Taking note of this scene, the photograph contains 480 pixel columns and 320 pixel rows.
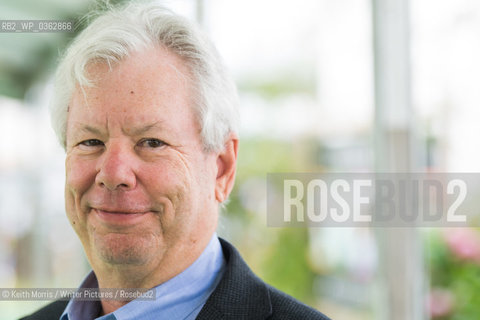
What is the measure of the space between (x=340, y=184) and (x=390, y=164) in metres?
0.38

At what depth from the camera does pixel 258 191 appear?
309 cm

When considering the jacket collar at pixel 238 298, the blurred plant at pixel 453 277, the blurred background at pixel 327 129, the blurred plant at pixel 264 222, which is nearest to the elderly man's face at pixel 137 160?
the jacket collar at pixel 238 298

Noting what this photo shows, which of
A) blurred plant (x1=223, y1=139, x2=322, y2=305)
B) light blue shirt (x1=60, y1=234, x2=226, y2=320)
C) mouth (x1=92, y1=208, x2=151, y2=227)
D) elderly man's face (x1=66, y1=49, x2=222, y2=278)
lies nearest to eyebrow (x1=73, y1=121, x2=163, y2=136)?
elderly man's face (x1=66, y1=49, x2=222, y2=278)

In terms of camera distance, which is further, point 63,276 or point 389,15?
point 63,276

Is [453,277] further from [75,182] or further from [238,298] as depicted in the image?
[75,182]

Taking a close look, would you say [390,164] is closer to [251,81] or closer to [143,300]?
[251,81]

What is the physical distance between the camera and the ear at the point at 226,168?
115 cm

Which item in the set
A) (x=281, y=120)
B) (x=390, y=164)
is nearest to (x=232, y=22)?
(x=281, y=120)

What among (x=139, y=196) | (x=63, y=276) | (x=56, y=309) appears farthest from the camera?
(x=63, y=276)

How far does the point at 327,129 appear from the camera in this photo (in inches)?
118

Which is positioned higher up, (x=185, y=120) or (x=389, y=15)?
(x=389, y=15)

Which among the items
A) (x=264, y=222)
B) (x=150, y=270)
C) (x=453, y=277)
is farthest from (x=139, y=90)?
(x=264, y=222)

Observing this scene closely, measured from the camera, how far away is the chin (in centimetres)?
103

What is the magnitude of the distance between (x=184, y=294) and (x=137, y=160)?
30 cm
